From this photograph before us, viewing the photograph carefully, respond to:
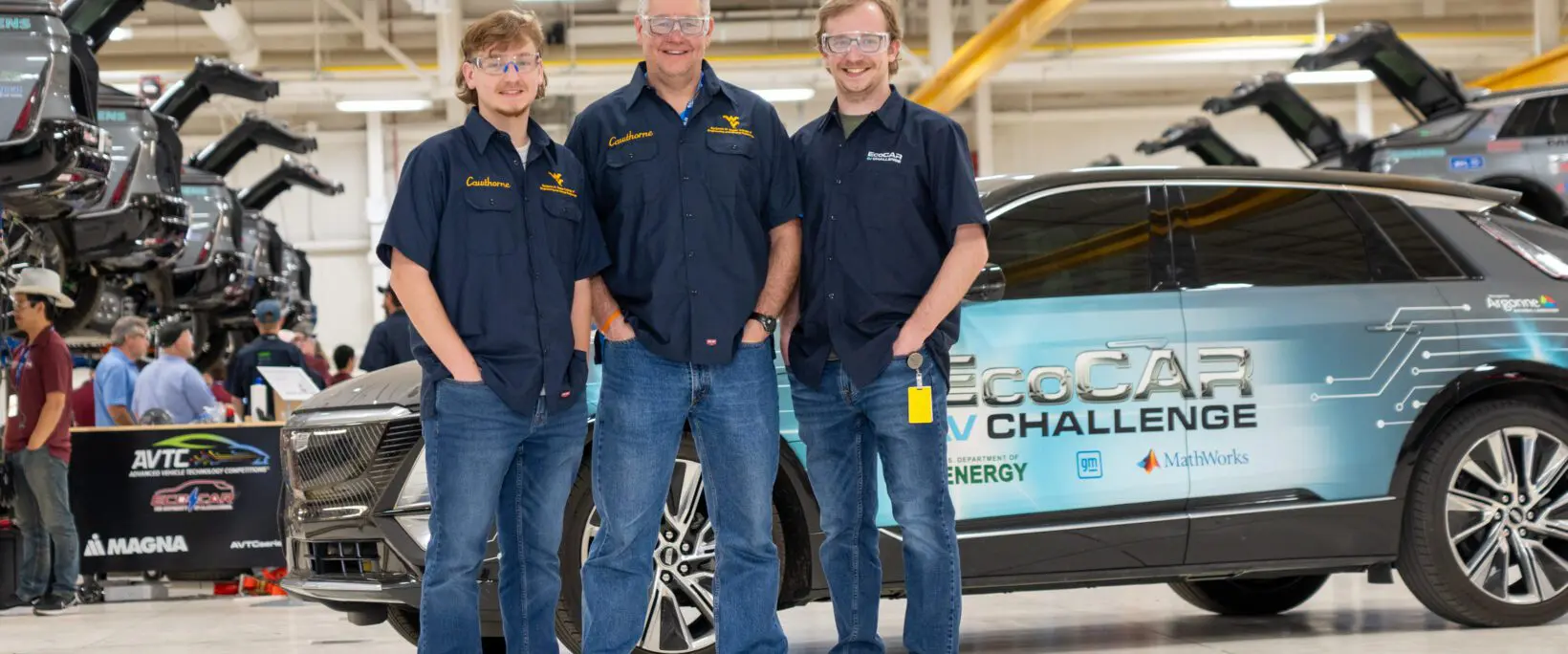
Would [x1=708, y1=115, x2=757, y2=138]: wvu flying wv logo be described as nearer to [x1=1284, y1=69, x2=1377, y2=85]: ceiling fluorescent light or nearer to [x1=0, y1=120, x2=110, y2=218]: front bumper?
[x1=0, y1=120, x2=110, y2=218]: front bumper

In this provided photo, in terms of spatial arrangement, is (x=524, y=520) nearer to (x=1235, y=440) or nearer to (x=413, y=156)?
(x=413, y=156)

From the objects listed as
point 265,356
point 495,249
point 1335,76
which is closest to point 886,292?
point 495,249

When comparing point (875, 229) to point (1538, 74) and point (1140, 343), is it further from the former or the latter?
point (1538, 74)

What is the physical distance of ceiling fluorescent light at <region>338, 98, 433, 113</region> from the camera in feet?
66.1

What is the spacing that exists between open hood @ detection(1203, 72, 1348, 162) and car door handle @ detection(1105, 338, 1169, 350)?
34.1 feet

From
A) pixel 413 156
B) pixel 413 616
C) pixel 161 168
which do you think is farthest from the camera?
pixel 161 168

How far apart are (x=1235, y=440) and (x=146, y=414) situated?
752cm

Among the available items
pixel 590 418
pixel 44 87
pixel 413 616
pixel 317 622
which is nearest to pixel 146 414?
pixel 44 87

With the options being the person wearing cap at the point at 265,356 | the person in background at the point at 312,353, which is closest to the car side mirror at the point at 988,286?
the person wearing cap at the point at 265,356

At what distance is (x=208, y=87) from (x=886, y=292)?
11.2 m

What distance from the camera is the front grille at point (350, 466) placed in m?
4.75

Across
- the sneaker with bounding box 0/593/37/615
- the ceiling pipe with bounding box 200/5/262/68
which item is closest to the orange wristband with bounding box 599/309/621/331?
the sneaker with bounding box 0/593/37/615

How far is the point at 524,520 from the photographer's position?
148 inches

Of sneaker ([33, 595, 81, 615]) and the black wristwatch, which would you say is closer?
the black wristwatch
